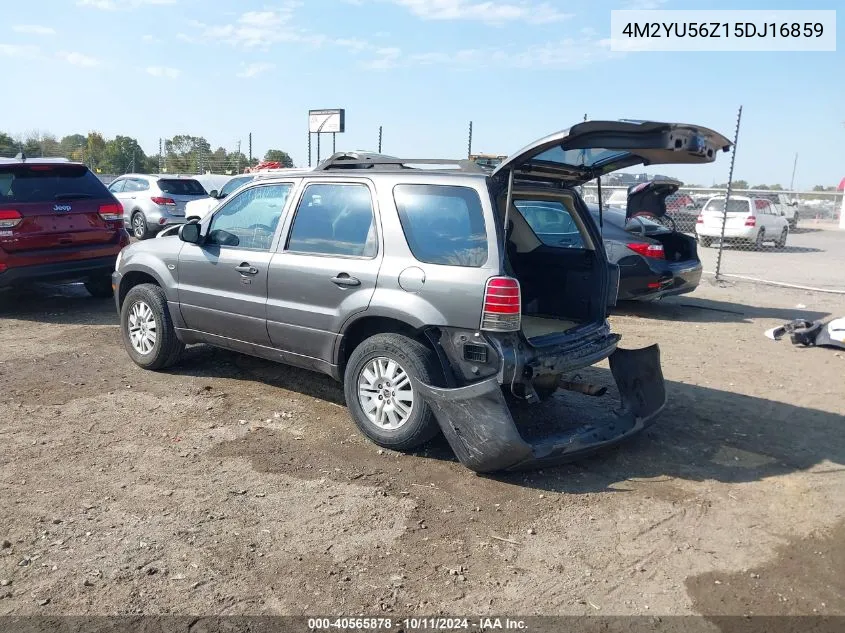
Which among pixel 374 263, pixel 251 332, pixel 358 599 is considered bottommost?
pixel 358 599

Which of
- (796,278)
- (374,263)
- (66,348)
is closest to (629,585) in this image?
(374,263)

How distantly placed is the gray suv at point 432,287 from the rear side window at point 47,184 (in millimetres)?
3212

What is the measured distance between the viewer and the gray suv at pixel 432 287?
163 inches

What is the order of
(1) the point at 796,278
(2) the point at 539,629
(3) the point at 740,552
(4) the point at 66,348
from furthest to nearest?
(1) the point at 796,278, (4) the point at 66,348, (3) the point at 740,552, (2) the point at 539,629

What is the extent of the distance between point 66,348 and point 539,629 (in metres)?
5.78

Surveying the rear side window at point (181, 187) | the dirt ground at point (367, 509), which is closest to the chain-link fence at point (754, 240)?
the dirt ground at point (367, 509)

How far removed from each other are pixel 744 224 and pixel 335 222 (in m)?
17.9

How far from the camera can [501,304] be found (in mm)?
4109

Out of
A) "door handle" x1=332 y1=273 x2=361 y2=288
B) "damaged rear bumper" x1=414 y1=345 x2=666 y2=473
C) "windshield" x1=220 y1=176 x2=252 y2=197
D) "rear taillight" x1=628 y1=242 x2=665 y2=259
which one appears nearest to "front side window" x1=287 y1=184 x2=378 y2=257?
"door handle" x1=332 y1=273 x2=361 y2=288

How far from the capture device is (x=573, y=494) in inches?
163

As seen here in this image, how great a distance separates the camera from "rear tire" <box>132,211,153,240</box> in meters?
16.8

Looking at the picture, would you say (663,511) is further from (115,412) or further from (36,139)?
(36,139)

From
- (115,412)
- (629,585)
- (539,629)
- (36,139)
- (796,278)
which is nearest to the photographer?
(539,629)

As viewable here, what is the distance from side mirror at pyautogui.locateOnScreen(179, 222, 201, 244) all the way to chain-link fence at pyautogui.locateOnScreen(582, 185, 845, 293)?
7420mm
